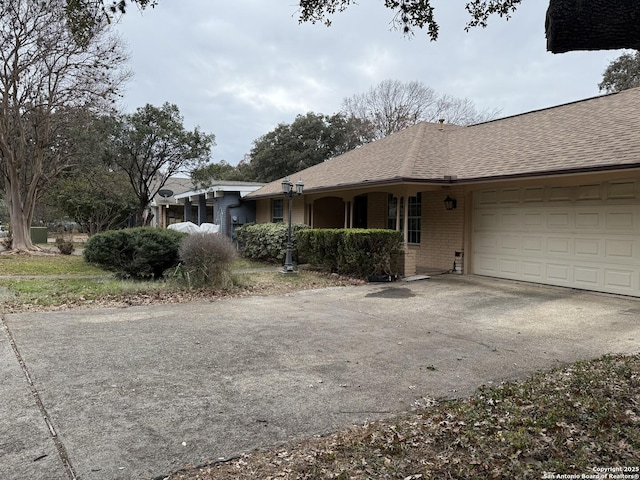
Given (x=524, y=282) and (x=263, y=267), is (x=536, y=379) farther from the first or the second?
(x=263, y=267)

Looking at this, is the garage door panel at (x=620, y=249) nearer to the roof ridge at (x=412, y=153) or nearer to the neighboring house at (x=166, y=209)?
the roof ridge at (x=412, y=153)

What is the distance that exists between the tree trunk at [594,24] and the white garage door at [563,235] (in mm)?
7180

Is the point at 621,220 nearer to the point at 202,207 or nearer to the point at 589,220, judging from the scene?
the point at 589,220

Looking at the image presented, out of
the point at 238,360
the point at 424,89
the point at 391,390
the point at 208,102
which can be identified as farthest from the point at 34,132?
the point at 424,89

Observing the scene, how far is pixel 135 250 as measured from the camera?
10.7 m

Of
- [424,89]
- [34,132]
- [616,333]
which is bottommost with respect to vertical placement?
[616,333]

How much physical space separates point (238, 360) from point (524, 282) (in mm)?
8253

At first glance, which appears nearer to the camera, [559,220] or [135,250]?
[559,220]

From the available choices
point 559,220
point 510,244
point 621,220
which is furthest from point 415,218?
point 621,220

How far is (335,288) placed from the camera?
10383 millimetres

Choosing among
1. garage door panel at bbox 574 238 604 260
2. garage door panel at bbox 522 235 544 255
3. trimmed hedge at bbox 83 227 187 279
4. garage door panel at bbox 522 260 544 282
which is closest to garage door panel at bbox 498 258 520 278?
garage door panel at bbox 522 260 544 282

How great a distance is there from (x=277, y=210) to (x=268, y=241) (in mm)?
4344

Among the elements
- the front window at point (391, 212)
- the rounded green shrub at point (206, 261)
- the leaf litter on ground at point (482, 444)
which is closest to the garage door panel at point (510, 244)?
the front window at point (391, 212)

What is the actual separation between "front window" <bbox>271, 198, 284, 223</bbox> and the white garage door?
896 centimetres
